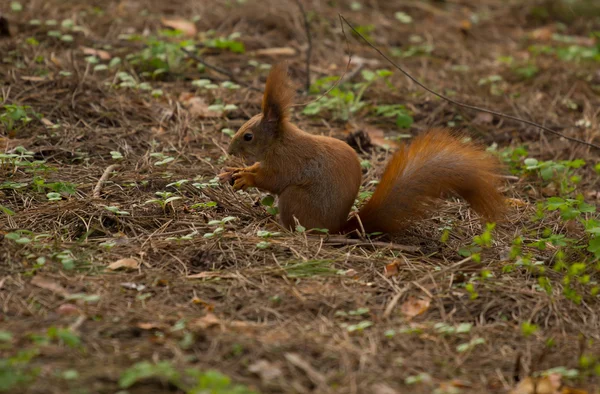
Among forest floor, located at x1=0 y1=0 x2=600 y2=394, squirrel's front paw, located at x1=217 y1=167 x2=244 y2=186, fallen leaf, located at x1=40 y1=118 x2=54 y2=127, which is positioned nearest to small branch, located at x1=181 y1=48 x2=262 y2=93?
forest floor, located at x1=0 y1=0 x2=600 y2=394

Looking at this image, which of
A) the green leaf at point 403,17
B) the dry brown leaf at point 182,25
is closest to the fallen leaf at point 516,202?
the dry brown leaf at point 182,25

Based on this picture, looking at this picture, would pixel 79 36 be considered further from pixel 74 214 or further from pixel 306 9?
pixel 74 214

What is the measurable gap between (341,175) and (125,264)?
3.57 feet

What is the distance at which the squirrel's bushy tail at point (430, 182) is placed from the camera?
3.34 metres

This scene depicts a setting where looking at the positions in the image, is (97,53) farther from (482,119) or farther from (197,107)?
(482,119)

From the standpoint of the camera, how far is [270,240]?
134 inches

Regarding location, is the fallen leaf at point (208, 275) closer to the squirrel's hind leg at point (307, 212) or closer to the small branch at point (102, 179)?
the squirrel's hind leg at point (307, 212)

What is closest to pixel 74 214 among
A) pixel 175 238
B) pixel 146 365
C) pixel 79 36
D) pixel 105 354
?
pixel 175 238

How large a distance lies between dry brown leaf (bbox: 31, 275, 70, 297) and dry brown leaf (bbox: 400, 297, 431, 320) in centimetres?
121

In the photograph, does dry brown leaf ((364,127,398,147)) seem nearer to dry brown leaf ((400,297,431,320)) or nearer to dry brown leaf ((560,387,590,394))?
dry brown leaf ((400,297,431,320))

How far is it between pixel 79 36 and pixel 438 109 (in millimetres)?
2742

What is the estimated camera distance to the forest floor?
2.45m

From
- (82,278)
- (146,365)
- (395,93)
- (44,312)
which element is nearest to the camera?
(146,365)

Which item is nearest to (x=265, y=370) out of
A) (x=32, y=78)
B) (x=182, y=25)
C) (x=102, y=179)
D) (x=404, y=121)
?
(x=102, y=179)
